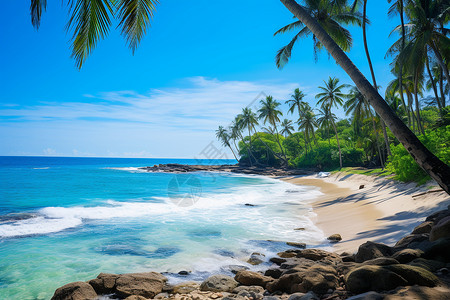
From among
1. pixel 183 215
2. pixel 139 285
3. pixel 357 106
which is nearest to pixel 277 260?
pixel 139 285

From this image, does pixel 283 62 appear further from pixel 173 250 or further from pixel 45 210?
pixel 45 210

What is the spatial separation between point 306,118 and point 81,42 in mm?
43684

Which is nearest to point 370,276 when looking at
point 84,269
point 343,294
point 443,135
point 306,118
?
point 343,294

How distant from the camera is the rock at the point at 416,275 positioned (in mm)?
3029

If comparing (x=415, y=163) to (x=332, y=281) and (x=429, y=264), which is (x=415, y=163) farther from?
(x=332, y=281)

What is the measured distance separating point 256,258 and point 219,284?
2025 mm

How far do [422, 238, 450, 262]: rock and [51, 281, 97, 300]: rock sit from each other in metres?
5.58

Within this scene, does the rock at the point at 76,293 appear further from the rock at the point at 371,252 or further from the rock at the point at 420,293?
the rock at the point at 371,252

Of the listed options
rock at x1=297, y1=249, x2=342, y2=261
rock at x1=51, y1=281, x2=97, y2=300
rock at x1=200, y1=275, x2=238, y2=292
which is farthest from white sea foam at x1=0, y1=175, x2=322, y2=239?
rock at x1=51, y1=281, x2=97, y2=300

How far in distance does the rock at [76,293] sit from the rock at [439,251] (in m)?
5.58

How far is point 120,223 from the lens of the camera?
12180 mm

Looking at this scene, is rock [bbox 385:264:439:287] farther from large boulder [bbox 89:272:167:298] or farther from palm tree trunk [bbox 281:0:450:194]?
large boulder [bbox 89:272:167:298]

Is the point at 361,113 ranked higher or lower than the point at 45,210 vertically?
higher

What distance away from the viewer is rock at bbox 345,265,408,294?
3133mm
